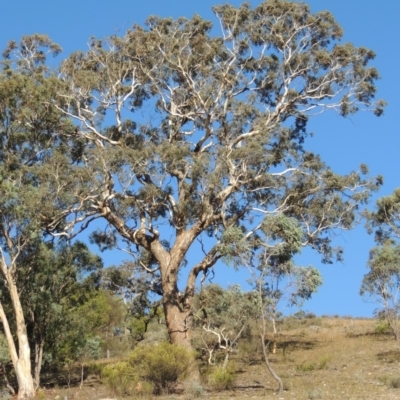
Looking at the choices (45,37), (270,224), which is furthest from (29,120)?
(270,224)

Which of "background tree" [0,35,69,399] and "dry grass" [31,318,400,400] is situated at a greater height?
"background tree" [0,35,69,399]

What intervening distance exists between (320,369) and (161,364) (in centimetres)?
689

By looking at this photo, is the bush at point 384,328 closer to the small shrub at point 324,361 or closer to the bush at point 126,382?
the small shrub at point 324,361

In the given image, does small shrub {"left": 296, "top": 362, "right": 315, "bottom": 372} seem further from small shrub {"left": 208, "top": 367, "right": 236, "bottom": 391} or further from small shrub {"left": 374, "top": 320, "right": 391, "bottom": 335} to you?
small shrub {"left": 374, "top": 320, "right": 391, "bottom": 335}

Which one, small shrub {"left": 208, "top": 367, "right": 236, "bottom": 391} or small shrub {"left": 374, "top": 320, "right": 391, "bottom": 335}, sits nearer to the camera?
small shrub {"left": 208, "top": 367, "right": 236, "bottom": 391}

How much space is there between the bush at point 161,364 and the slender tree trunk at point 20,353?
16.0 feet

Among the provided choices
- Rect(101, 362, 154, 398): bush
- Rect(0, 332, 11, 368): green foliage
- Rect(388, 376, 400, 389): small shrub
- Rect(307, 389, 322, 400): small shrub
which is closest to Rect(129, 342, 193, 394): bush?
Rect(101, 362, 154, 398): bush

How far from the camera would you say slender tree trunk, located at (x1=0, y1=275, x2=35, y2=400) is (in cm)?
2370

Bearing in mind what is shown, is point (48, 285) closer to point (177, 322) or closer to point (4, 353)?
point (4, 353)

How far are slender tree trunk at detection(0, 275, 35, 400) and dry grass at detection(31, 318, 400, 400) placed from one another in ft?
2.26

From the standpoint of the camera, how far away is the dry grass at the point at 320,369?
1823 cm

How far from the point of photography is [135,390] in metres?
19.9

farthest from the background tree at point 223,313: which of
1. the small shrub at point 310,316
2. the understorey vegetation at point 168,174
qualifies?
the small shrub at point 310,316

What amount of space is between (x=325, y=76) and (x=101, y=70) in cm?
850
